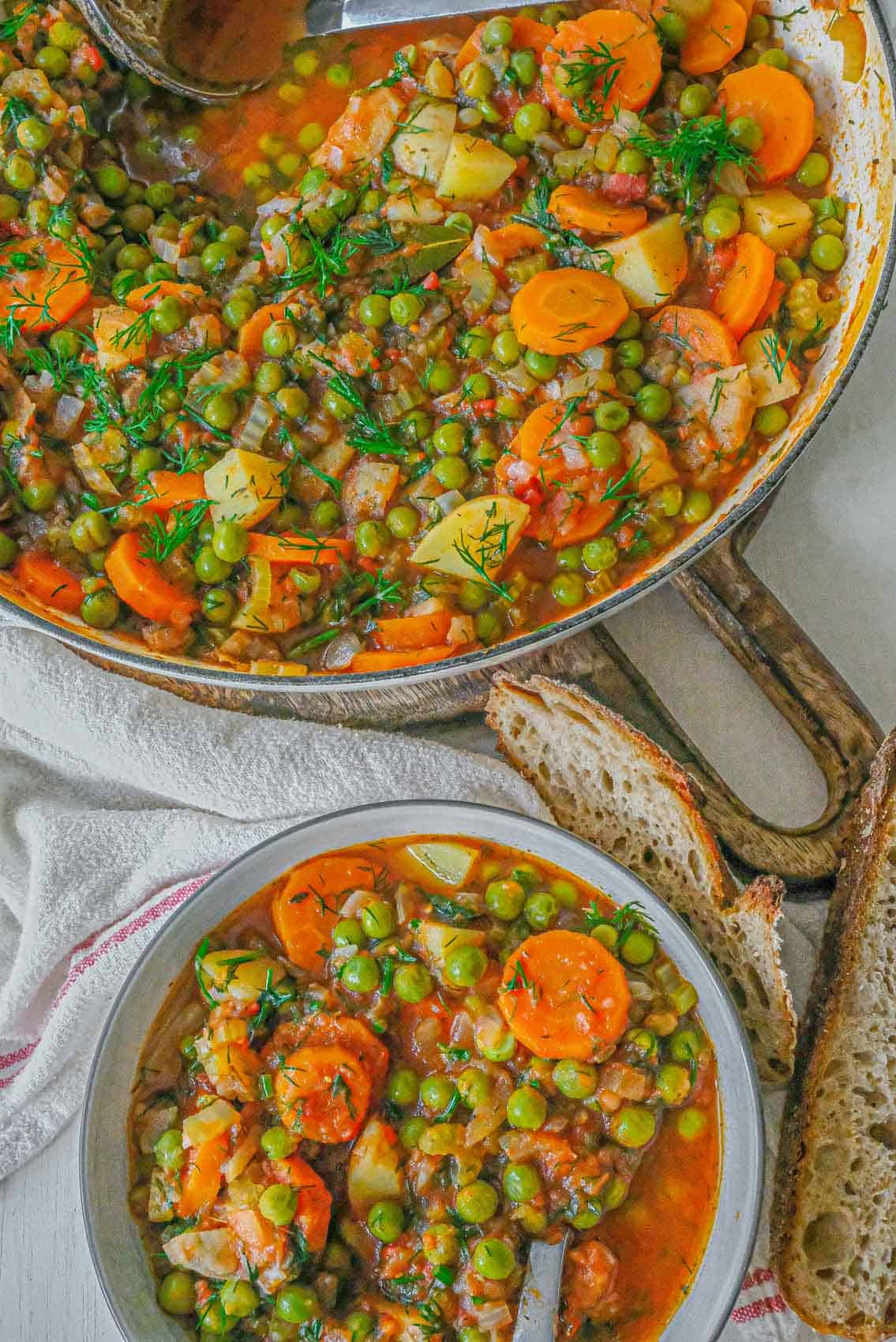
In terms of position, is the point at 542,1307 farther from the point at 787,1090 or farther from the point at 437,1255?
the point at 787,1090

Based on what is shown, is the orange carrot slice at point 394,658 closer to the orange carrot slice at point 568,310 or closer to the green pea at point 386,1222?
the orange carrot slice at point 568,310

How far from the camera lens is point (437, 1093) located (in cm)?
326

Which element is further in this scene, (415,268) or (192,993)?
(415,268)

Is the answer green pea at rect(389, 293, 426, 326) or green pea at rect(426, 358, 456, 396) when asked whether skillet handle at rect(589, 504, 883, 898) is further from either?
green pea at rect(389, 293, 426, 326)

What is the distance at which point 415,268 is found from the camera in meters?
3.78

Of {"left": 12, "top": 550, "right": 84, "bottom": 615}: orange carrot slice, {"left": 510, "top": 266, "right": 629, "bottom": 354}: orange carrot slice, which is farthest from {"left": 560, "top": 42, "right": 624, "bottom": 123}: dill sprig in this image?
{"left": 12, "top": 550, "right": 84, "bottom": 615}: orange carrot slice

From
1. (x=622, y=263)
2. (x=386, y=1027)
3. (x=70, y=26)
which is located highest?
(x=622, y=263)

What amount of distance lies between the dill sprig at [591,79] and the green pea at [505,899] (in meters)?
2.22

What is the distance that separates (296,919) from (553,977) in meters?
0.70

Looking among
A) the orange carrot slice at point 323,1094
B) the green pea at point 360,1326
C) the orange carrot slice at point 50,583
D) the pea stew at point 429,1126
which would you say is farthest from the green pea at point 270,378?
the green pea at point 360,1326

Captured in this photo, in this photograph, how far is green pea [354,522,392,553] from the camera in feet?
12.1

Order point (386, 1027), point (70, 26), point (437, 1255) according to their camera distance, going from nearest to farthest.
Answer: point (437, 1255), point (386, 1027), point (70, 26)

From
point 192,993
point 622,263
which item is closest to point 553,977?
point 192,993

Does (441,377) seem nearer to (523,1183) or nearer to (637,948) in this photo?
(637,948)
